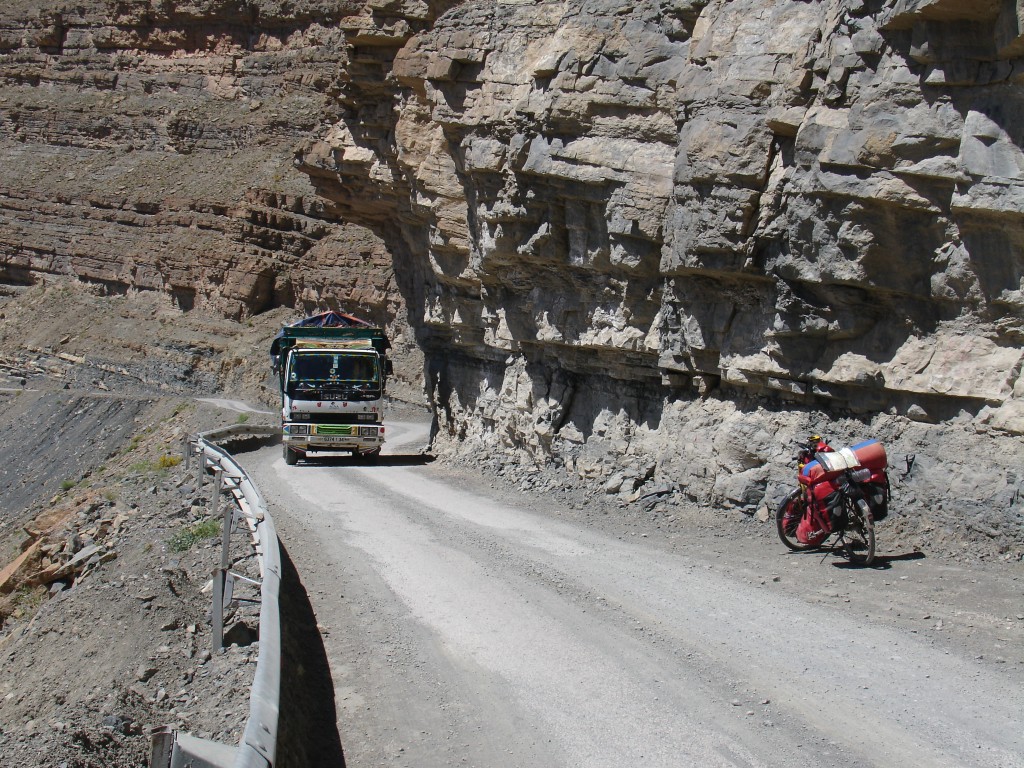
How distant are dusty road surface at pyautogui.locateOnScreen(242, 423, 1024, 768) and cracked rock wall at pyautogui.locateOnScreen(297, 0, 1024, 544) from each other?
1786mm

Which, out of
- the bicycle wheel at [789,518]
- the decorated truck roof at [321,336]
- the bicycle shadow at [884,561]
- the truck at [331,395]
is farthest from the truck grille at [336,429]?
the bicycle shadow at [884,561]

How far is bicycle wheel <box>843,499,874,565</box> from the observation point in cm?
916

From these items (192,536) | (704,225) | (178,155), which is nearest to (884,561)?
(704,225)

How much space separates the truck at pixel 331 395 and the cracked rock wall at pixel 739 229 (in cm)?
311

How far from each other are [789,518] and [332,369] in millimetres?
14934

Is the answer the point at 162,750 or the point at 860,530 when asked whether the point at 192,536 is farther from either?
the point at 162,750

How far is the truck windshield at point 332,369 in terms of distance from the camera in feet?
75.9

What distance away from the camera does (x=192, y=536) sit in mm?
11508

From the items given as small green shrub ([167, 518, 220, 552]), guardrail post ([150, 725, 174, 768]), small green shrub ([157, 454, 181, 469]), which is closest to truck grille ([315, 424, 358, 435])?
small green shrub ([157, 454, 181, 469])

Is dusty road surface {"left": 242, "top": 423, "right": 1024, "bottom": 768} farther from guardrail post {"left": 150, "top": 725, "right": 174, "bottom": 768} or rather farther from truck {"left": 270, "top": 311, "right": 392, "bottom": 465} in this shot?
truck {"left": 270, "top": 311, "right": 392, "bottom": 465}

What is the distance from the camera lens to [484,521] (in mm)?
13242

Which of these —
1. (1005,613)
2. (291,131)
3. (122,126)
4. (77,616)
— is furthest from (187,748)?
(122,126)

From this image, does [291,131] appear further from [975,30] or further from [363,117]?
[975,30]

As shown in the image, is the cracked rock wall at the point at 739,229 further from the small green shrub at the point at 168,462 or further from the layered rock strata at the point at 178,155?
the layered rock strata at the point at 178,155
